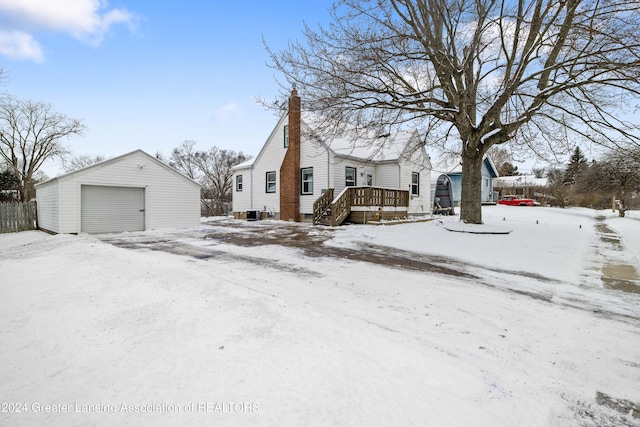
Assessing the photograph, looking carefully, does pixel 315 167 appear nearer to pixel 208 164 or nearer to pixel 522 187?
pixel 208 164

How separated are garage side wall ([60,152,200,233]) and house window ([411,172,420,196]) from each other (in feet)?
48.2

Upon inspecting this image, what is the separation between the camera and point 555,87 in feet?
31.1

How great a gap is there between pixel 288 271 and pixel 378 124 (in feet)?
25.6

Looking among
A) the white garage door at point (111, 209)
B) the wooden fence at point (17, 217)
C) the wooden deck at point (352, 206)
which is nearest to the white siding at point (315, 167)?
the wooden deck at point (352, 206)

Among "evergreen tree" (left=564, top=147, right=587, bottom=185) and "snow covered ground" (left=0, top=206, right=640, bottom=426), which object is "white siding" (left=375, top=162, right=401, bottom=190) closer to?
"snow covered ground" (left=0, top=206, right=640, bottom=426)

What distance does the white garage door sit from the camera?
13.0 m

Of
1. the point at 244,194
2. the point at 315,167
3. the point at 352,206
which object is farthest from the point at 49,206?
the point at 352,206

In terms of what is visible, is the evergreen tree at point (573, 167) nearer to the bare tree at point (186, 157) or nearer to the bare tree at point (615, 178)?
the bare tree at point (615, 178)

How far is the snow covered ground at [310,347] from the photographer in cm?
192

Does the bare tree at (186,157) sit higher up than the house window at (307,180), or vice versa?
the bare tree at (186,157)

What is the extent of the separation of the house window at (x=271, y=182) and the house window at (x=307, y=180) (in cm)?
253

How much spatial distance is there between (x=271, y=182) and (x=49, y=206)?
11.7 metres

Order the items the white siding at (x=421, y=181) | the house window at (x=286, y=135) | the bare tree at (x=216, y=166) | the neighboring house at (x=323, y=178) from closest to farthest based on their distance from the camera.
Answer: the neighboring house at (x=323, y=178)
the house window at (x=286, y=135)
the white siding at (x=421, y=181)
the bare tree at (x=216, y=166)

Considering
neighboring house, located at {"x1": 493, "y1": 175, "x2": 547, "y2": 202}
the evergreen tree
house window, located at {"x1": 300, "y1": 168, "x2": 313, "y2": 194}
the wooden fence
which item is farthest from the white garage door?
the evergreen tree
